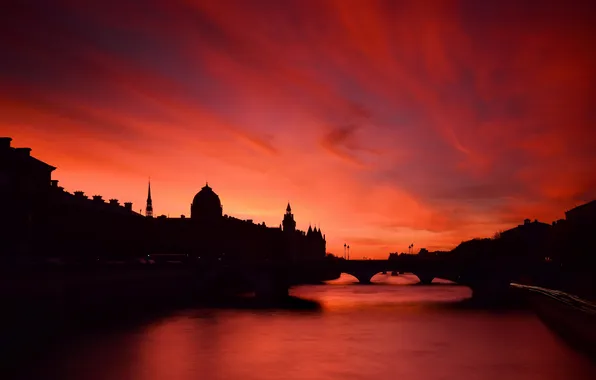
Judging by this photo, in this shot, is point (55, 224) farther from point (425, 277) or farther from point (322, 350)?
point (425, 277)

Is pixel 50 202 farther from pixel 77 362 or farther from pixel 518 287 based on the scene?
pixel 518 287

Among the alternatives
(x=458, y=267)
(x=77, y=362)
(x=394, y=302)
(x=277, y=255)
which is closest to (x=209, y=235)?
(x=277, y=255)

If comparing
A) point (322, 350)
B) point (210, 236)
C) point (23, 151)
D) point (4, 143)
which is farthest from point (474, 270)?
point (210, 236)

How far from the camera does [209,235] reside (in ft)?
567

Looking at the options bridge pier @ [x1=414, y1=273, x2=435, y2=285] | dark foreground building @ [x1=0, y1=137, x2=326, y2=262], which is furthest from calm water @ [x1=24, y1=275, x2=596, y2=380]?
bridge pier @ [x1=414, y1=273, x2=435, y2=285]

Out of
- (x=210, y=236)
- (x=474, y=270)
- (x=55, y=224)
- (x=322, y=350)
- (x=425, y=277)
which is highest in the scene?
(x=210, y=236)

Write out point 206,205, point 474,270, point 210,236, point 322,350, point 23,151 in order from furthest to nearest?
point 206,205, point 210,236, point 474,270, point 23,151, point 322,350

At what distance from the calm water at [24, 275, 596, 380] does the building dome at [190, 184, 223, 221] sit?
119419 mm

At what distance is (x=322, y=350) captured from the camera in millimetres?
48781

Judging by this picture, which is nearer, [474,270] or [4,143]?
[4,143]

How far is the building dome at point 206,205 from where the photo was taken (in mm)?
190875

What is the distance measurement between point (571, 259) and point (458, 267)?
22.6m

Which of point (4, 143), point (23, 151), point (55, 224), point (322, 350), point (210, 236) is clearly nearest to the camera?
point (322, 350)

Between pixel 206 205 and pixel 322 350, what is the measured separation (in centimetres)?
14668
